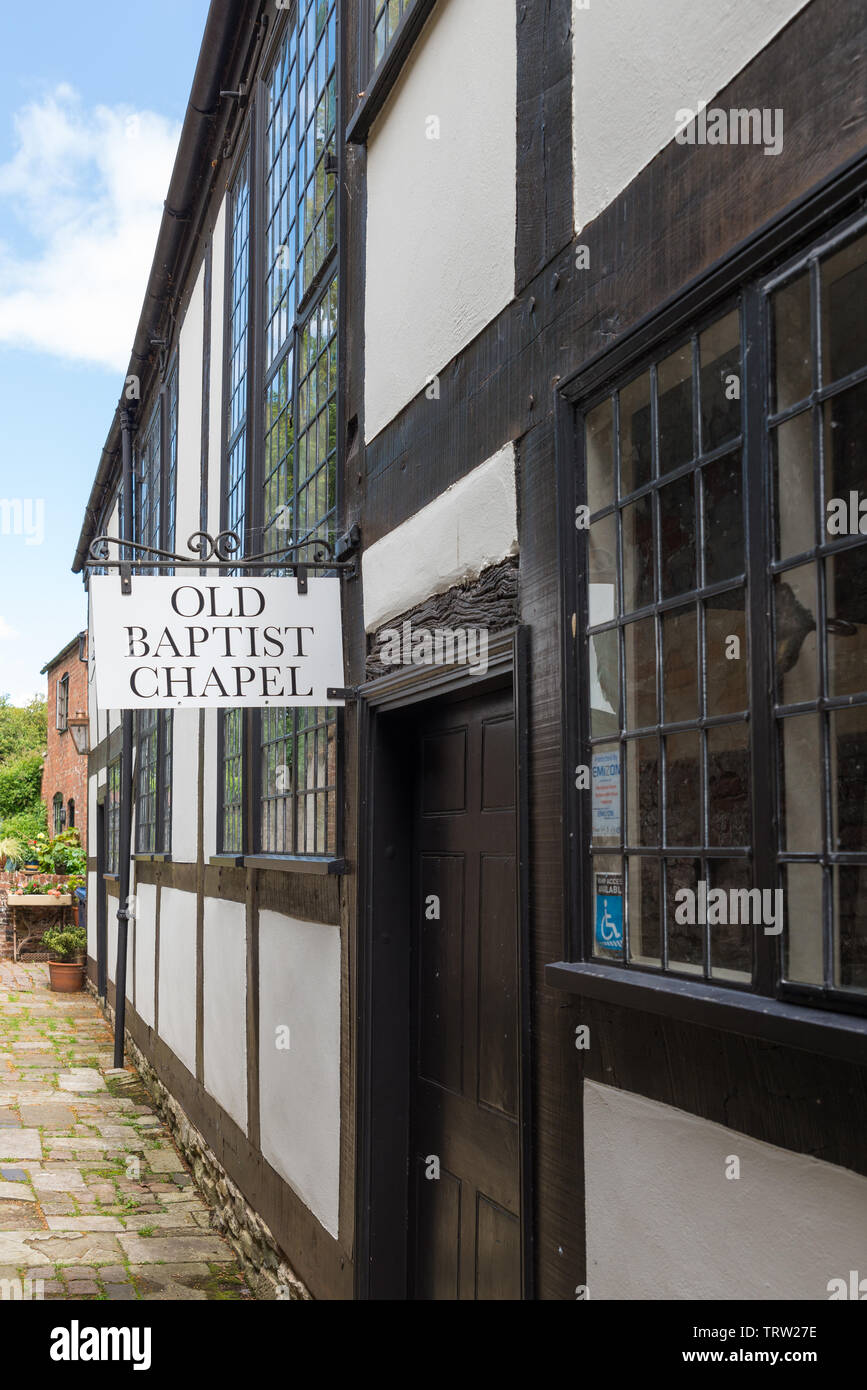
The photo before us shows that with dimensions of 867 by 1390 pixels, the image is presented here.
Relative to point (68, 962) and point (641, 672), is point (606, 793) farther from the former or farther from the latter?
point (68, 962)

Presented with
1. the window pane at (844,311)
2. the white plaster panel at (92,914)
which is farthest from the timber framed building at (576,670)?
the white plaster panel at (92,914)

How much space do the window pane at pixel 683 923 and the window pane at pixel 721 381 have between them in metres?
0.79

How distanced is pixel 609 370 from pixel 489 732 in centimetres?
139

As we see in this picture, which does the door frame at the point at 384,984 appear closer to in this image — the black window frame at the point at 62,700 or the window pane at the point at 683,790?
the window pane at the point at 683,790

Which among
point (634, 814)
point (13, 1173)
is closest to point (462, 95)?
point (634, 814)

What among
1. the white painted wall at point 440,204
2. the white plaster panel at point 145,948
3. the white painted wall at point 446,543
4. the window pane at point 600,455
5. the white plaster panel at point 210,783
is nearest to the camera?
the window pane at point 600,455

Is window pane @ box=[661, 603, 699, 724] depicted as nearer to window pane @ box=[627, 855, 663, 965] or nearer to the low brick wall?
window pane @ box=[627, 855, 663, 965]

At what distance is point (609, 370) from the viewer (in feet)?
9.09

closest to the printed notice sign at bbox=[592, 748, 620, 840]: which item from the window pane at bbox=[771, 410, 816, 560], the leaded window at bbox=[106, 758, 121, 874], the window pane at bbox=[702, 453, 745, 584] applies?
the window pane at bbox=[702, 453, 745, 584]

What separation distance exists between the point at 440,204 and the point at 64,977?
15243 millimetres

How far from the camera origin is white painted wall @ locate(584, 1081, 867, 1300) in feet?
6.63

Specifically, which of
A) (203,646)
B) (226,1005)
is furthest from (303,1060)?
(226,1005)

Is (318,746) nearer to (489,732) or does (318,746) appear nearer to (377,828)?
(377,828)

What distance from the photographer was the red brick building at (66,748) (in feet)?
77.4
